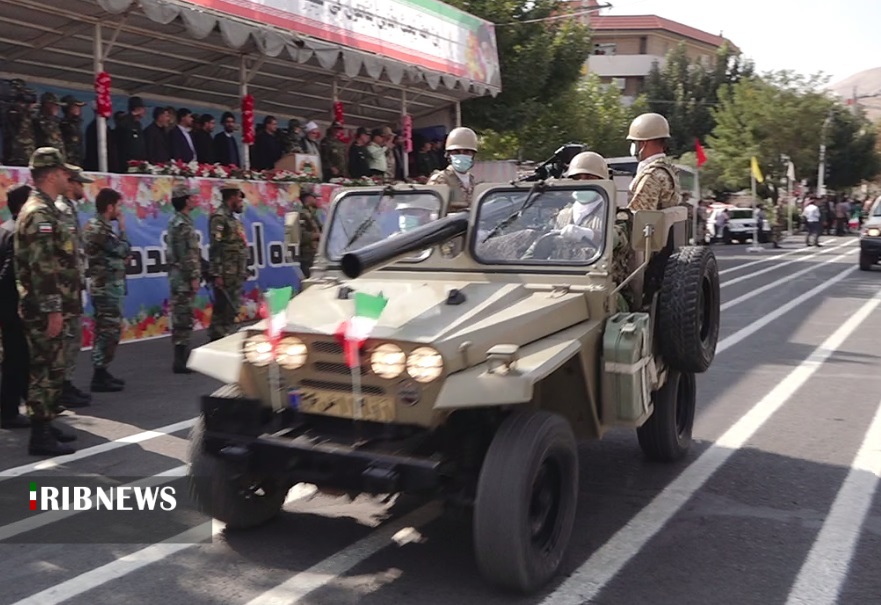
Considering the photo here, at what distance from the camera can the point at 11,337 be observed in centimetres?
647

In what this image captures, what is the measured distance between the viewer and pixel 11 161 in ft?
35.4

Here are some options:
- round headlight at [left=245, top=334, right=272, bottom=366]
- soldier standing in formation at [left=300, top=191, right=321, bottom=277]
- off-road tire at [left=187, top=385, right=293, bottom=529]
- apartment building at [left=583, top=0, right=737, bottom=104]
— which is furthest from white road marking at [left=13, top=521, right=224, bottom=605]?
apartment building at [left=583, top=0, right=737, bottom=104]

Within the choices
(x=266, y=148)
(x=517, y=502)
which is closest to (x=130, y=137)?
(x=266, y=148)

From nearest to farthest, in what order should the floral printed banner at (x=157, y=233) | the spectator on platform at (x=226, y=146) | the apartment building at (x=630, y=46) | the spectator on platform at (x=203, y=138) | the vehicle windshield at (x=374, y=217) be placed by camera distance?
the vehicle windshield at (x=374, y=217) < the floral printed banner at (x=157, y=233) < the spectator on platform at (x=203, y=138) < the spectator on platform at (x=226, y=146) < the apartment building at (x=630, y=46)

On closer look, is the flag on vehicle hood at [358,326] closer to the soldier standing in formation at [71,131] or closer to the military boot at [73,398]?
the military boot at [73,398]

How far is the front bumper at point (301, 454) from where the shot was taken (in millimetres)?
3678

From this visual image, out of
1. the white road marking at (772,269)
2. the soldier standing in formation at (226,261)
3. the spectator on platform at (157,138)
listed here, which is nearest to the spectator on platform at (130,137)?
the spectator on platform at (157,138)

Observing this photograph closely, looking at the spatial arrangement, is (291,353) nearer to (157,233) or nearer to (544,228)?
(544,228)

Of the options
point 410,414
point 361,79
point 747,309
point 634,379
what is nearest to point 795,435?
point 634,379

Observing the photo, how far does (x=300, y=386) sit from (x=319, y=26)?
11.0 meters

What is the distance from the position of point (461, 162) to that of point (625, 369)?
10.4 feet

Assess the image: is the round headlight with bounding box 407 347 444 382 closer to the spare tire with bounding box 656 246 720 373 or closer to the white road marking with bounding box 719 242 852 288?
the spare tire with bounding box 656 246 720 373

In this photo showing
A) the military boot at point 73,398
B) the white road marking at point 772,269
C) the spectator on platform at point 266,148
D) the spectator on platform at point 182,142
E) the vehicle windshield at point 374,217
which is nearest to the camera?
the vehicle windshield at point 374,217

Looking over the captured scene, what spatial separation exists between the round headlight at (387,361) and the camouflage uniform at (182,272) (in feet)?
18.1
